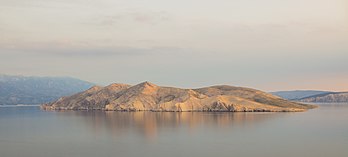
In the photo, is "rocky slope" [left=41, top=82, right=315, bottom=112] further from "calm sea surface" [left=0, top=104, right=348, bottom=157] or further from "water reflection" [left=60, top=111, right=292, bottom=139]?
"calm sea surface" [left=0, top=104, right=348, bottom=157]

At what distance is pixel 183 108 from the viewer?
168625 mm

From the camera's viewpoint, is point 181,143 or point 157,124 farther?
point 157,124

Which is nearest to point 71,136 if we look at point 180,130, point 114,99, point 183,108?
point 180,130

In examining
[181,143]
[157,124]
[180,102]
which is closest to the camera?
[181,143]

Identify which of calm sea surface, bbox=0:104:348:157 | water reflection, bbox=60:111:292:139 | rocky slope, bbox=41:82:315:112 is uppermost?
rocky slope, bbox=41:82:315:112

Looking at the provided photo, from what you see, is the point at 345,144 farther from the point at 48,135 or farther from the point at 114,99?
the point at 114,99

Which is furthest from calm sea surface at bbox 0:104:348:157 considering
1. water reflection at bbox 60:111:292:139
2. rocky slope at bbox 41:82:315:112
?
rocky slope at bbox 41:82:315:112

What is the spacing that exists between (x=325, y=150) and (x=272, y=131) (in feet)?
81.6

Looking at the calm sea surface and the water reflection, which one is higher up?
the water reflection

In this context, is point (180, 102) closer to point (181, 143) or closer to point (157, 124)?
point (157, 124)

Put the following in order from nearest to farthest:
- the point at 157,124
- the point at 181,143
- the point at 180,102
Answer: the point at 181,143
the point at 157,124
the point at 180,102

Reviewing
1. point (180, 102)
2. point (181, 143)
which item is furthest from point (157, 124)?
point (180, 102)

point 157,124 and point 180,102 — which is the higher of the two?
point 180,102

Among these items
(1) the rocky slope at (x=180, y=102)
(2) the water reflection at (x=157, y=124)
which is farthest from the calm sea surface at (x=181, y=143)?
(1) the rocky slope at (x=180, y=102)
